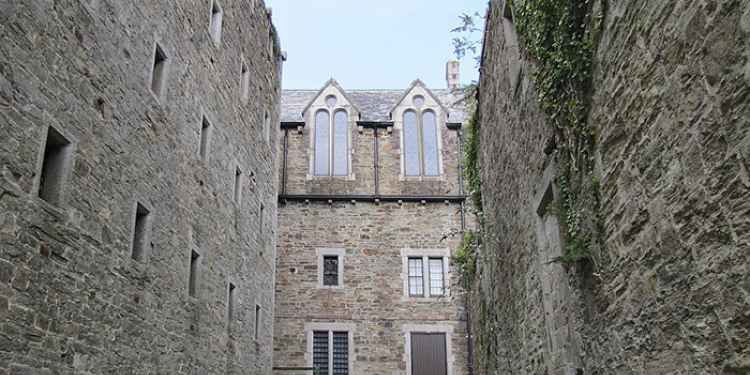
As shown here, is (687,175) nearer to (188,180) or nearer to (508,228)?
(508,228)

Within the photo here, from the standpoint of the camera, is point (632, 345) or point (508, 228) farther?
point (508, 228)

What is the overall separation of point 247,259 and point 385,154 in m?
7.46

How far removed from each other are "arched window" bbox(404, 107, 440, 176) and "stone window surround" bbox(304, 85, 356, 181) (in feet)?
5.75

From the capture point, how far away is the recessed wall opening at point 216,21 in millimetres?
12387

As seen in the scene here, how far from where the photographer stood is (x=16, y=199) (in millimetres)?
5660

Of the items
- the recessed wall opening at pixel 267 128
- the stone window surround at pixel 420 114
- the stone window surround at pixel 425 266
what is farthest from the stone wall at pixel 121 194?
the stone window surround at pixel 420 114

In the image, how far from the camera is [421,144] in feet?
67.2

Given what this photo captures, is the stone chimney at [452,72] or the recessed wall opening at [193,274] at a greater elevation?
the stone chimney at [452,72]

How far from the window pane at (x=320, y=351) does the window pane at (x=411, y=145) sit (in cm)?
561

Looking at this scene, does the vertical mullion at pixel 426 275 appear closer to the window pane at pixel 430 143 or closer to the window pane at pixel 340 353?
the window pane at pixel 340 353

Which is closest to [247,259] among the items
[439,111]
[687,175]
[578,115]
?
[439,111]

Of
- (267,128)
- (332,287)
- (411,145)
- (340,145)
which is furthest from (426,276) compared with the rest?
(267,128)

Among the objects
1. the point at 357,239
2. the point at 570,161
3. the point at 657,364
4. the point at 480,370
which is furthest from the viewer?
the point at 357,239

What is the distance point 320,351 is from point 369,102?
917 cm
